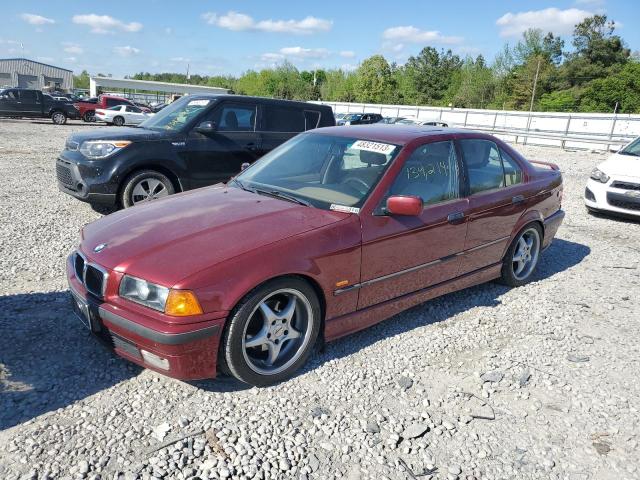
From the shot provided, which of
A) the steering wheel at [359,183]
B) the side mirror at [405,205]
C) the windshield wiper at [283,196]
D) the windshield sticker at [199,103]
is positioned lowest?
the windshield wiper at [283,196]

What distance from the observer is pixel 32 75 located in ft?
245

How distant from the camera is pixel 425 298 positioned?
4.13m

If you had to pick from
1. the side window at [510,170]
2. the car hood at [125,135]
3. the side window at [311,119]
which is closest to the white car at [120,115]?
the side window at [311,119]

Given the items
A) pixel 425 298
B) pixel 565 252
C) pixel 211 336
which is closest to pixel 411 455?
pixel 211 336

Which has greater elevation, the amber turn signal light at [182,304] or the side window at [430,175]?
the side window at [430,175]

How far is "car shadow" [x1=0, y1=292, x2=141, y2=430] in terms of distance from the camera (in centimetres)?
294

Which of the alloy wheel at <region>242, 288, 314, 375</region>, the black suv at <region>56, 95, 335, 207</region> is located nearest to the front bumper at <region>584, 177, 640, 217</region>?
the black suv at <region>56, 95, 335, 207</region>

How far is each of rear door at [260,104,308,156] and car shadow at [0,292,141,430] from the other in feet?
14.4

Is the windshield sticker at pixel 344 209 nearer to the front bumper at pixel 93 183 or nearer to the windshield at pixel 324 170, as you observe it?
the windshield at pixel 324 170

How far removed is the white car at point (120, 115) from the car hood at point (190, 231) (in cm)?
2691

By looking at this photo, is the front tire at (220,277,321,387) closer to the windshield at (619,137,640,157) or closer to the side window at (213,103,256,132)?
the side window at (213,103,256,132)

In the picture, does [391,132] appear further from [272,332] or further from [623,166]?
[623,166]

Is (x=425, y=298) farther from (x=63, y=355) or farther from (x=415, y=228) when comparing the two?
(x=63, y=355)

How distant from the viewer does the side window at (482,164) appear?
4.48 meters
